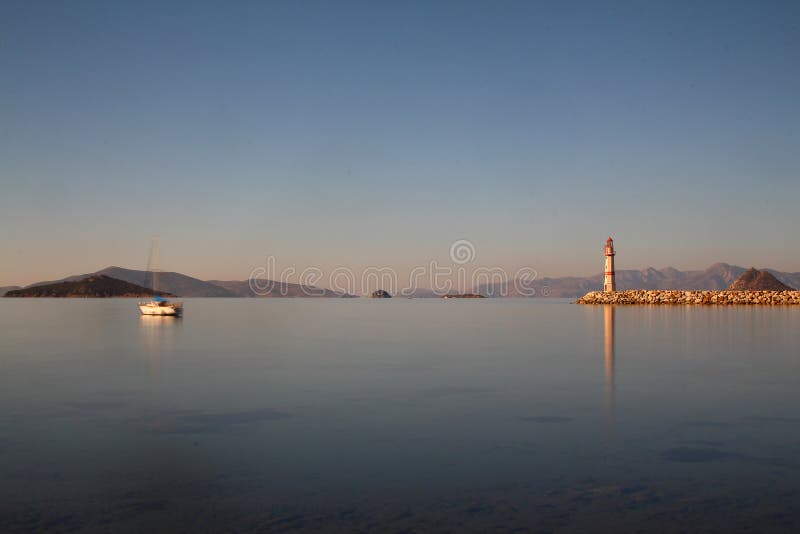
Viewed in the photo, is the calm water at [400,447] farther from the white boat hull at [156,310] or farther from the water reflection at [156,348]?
the white boat hull at [156,310]

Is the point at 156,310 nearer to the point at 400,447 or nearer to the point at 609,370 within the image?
the point at 609,370

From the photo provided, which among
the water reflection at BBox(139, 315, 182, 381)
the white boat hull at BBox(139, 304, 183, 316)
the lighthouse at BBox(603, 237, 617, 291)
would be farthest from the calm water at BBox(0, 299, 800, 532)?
the lighthouse at BBox(603, 237, 617, 291)

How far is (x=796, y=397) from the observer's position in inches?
635

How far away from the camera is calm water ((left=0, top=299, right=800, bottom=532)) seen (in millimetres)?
7461

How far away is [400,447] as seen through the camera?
35.4 feet

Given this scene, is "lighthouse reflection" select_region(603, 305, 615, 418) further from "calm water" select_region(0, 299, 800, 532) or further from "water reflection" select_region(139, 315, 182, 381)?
"water reflection" select_region(139, 315, 182, 381)

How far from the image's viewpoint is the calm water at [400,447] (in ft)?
24.5

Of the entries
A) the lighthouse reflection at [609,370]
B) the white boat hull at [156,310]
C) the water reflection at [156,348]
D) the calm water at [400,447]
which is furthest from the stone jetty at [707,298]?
the water reflection at [156,348]

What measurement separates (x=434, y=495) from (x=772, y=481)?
4.86m

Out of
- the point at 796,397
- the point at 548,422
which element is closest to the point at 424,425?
the point at 548,422

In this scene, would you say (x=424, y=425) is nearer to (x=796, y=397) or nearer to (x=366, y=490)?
(x=366, y=490)

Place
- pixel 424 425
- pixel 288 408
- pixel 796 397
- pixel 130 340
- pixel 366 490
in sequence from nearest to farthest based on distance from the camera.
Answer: pixel 366 490 → pixel 424 425 → pixel 288 408 → pixel 796 397 → pixel 130 340

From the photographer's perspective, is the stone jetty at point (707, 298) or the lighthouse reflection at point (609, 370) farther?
the stone jetty at point (707, 298)

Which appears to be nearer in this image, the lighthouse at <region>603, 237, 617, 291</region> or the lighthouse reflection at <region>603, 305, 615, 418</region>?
the lighthouse reflection at <region>603, 305, 615, 418</region>
